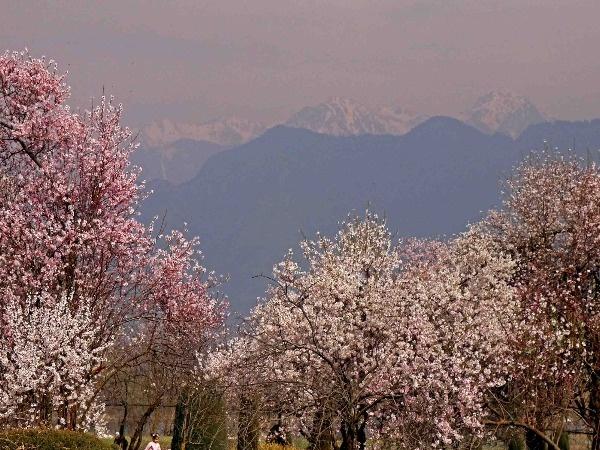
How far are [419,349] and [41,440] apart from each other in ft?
32.6

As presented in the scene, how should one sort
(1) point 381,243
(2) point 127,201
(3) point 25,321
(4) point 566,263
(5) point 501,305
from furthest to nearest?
(4) point 566,263, (1) point 381,243, (5) point 501,305, (2) point 127,201, (3) point 25,321

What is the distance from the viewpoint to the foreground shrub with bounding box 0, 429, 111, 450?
844 inches

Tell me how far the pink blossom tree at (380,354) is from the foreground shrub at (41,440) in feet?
13.1

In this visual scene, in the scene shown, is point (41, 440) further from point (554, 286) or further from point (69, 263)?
point (554, 286)

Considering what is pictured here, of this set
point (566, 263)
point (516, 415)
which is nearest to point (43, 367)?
point (516, 415)

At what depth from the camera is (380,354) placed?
23219 millimetres

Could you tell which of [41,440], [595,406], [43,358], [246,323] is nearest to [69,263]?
[43,358]

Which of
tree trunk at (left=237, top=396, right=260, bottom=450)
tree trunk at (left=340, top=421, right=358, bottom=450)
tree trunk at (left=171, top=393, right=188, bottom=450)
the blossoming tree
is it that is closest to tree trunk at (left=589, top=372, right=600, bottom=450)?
the blossoming tree

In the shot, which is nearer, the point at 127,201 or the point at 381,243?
the point at 127,201

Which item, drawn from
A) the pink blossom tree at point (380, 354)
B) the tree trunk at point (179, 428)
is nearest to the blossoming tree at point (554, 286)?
the pink blossom tree at point (380, 354)

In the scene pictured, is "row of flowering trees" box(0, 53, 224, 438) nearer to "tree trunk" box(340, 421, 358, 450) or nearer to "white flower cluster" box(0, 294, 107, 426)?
"white flower cluster" box(0, 294, 107, 426)

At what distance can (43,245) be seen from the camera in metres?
27.9

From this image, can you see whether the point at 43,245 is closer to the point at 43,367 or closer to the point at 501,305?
the point at 43,367

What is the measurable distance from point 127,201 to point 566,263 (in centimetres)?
1998
